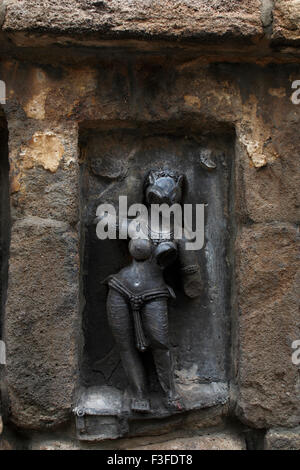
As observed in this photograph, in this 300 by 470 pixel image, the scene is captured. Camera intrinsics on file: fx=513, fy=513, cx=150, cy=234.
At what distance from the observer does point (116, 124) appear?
8.52 feet

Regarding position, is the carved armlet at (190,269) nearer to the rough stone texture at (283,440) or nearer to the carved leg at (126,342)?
the carved leg at (126,342)

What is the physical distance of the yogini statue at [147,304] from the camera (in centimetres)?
247

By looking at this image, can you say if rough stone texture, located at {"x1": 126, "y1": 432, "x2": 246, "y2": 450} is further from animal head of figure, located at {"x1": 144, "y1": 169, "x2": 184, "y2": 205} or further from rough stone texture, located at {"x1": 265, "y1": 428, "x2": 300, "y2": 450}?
animal head of figure, located at {"x1": 144, "y1": 169, "x2": 184, "y2": 205}

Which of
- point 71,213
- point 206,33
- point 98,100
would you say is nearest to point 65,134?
point 98,100

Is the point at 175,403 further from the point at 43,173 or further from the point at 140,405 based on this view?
the point at 43,173

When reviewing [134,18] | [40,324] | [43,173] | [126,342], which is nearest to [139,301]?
[126,342]

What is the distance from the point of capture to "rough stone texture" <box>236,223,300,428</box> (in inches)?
97.3

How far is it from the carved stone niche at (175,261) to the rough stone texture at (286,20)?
1.74 ft

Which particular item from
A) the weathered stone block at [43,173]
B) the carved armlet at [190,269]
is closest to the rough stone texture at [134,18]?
the weathered stone block at [43,173]

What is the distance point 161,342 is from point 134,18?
4.86ft

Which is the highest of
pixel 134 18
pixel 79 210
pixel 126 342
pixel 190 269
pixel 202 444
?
Result: pixel 134 18

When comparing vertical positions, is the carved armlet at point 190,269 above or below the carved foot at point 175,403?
above

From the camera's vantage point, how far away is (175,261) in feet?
8.60

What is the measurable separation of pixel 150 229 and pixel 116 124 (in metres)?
0.56
